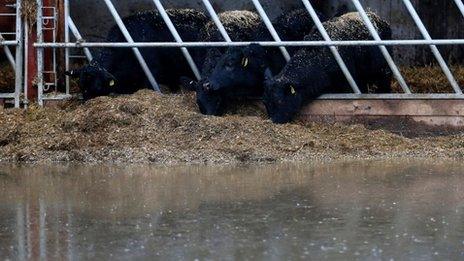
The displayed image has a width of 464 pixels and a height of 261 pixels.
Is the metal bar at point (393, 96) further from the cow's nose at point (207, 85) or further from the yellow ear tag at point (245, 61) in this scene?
the cow's nose at point (207, 85)

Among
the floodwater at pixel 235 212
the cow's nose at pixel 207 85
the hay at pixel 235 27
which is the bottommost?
the floodwater at pixel 235 212

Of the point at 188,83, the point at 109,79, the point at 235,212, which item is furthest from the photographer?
the point at 109,79

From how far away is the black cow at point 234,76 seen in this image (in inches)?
556

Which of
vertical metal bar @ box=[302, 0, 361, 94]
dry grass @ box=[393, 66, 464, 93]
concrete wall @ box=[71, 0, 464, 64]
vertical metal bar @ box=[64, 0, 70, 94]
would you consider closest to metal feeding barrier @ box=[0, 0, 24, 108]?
vertical metal bar @ box=[64, 0, 70, 94]

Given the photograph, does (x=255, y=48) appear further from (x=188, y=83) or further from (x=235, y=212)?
(x=235, y=212)

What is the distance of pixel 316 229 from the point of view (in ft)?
27.9

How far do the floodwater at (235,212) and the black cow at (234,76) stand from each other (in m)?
2.48

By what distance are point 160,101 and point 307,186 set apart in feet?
12.1

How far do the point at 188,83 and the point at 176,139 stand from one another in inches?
88.7

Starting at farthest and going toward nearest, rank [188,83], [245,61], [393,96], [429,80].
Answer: [429,80] → [188,83] → [245,61] → [393,96]

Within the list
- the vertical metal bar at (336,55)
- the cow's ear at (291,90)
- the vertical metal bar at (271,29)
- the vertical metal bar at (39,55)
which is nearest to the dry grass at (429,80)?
the vertical metal bar at (336,55)

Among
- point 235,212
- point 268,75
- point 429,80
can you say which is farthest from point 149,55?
point 235,212

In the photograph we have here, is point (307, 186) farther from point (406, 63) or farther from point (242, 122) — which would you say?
point (406, 63)

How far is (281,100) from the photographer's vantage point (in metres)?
13.8
